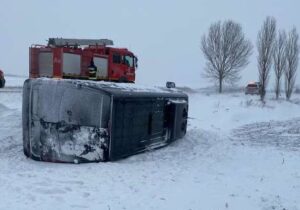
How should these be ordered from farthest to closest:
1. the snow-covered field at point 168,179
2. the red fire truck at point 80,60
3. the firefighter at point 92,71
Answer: the firefighter at point 92,71, the red fire truck at point 80,60, the snow-covered field at point 168,179

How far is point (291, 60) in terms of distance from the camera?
43.6m

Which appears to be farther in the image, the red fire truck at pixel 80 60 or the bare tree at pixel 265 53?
the bare tree at pixel 265 53

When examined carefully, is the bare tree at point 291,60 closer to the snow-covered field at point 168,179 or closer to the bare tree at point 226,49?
the bare tree at point 226,49

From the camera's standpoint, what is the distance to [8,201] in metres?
5.99

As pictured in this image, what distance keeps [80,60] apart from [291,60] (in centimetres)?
3071

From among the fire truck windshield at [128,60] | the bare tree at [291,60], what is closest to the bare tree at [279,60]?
the bare tree at [291,60]

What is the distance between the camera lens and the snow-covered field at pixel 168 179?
6.52m

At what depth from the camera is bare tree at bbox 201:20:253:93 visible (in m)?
54.3

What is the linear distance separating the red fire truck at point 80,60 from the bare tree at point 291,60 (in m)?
25.3

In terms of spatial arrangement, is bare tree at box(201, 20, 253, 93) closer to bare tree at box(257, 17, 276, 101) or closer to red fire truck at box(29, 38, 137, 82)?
bare tree at box(257, 17, 276, 101)

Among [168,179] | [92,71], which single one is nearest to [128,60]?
[92,71]

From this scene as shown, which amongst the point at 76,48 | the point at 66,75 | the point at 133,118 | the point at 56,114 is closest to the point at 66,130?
the point at 56,114

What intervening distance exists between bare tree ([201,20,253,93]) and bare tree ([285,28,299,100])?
432 inches

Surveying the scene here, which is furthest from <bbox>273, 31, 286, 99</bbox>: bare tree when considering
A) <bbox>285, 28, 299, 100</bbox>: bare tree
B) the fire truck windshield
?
the fire truck windshield
